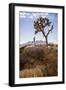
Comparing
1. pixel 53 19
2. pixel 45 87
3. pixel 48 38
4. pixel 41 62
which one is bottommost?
pixel 45 87

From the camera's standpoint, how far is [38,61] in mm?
1456

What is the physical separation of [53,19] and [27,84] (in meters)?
0.37

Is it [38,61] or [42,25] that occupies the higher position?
[42,25]

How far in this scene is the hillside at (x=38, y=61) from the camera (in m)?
1.43

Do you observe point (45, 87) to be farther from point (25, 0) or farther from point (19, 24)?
point (25, 0)

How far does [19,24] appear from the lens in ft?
4.63

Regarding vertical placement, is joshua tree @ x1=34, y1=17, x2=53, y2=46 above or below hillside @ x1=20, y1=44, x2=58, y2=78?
above

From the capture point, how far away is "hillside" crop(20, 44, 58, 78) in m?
1.43

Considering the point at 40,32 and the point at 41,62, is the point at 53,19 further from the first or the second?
the point at 41,62

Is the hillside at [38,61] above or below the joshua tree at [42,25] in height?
below
